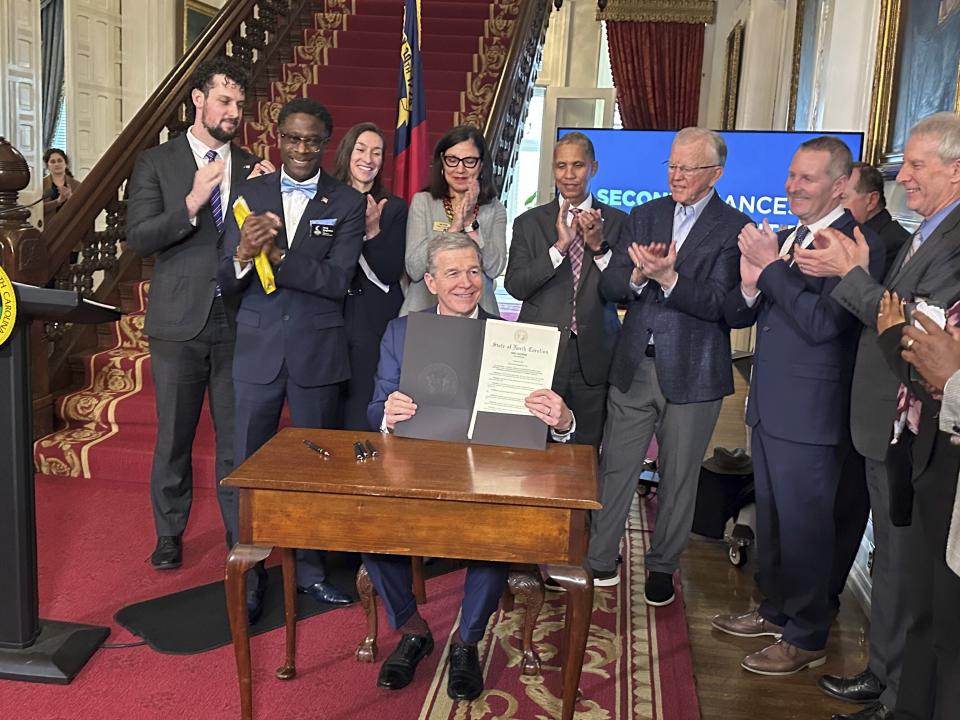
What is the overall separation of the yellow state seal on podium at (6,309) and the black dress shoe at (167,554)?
1.38 meters

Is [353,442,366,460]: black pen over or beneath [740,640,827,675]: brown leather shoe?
over

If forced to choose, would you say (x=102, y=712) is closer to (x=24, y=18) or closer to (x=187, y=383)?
(x=187, y=383)

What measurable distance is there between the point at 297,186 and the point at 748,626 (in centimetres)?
226

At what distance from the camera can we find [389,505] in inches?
96.6

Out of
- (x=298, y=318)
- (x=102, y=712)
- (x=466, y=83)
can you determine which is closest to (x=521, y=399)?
(x=298, y=318)

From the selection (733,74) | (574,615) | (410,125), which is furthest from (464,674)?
(733,74)

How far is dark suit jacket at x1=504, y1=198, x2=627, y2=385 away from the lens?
12.0 ft

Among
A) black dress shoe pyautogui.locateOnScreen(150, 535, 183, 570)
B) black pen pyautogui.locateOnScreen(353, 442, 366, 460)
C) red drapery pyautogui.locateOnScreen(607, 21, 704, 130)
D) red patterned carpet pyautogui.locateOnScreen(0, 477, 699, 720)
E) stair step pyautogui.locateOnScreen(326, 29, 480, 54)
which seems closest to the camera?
black pen pyautogui.locateOnScreen(353, 442, 366, 460)

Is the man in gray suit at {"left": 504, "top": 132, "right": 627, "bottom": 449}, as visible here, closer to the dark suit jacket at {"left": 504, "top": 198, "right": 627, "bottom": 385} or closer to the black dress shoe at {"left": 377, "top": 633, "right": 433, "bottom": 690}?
the dark suit jacket at {"left": 504, "top": 198, "right": 627, "bottom": 385}

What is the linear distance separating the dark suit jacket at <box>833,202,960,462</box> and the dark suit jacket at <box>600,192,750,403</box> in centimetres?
63

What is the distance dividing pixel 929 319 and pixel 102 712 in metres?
2.47

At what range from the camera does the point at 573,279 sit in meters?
3.68

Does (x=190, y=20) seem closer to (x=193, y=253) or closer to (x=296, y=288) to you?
(x=193, y=253)

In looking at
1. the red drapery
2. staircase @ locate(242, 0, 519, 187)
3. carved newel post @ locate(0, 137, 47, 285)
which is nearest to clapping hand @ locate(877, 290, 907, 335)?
carved newel post @ locate(0, 137, 47, 285)
